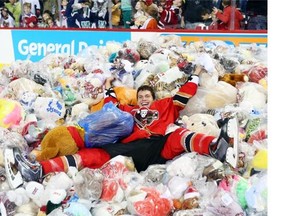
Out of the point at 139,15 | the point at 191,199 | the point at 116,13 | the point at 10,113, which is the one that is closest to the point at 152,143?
the point at 191,199

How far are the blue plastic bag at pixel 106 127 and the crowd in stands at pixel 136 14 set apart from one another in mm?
3739

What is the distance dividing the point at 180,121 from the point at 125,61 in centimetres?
103

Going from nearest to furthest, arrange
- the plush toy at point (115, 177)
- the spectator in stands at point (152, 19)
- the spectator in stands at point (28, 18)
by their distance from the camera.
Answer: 1. the plush toy at point (115, 177)
2. the spectator in stands at point (152, 19)
3. the spectator in stands at point (28, 18)

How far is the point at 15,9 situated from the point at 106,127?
501cm

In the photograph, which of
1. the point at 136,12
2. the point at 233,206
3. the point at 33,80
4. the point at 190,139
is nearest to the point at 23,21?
the point at 136,12

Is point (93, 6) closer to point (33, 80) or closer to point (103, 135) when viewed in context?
point (33, 80)

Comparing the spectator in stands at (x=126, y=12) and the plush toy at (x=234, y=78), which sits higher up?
the spectator in stands at (x=126, y=12)

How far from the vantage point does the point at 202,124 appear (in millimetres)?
2748

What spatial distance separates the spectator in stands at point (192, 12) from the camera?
6289 millimetres

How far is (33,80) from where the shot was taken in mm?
3877

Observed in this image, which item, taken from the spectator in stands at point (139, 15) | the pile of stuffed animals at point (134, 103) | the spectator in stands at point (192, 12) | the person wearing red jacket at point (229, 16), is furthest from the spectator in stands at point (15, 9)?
the pile of stuffed animals at point (134, 103)

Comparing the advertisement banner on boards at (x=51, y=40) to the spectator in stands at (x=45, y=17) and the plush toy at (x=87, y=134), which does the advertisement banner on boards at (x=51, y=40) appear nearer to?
the spectator in stands at (x=45, y=17)

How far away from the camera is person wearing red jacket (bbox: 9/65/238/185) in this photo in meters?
2.36

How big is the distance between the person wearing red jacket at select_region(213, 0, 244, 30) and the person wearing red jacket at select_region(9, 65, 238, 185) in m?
3.24
